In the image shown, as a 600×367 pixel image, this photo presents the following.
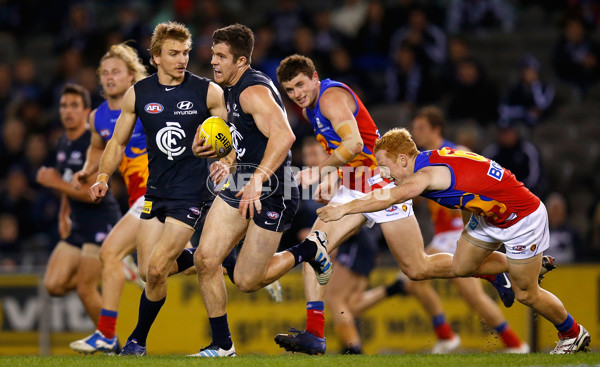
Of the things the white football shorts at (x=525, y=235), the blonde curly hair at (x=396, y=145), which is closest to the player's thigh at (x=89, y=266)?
the blonde curly hair at (x=396, y=145)

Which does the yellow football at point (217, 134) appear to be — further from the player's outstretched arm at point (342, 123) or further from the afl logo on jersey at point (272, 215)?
the player's outstretched arm at point (342, 123)

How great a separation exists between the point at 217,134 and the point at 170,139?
0.59 metres

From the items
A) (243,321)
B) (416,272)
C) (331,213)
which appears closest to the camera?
(331,213)

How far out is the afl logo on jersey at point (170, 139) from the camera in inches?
293

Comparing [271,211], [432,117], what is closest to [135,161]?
[271,211]

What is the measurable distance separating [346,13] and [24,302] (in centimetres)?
806

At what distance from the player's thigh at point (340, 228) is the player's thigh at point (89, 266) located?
2.84m

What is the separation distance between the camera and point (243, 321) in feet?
39.4

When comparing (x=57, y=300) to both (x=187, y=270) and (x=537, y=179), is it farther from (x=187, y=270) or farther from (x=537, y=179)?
(x=537, y=179)

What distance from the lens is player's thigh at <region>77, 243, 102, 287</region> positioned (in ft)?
31.2

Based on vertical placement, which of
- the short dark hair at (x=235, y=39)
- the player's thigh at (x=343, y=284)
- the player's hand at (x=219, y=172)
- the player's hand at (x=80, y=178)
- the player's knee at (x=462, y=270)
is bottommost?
the player's thigh at (x=343, y=284)

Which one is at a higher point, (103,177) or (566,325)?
(103,177)

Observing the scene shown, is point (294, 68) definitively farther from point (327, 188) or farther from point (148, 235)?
point (148, 235)

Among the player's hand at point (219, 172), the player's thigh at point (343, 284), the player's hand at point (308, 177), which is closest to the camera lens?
the player's hand at point (219, 172)
